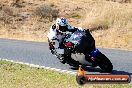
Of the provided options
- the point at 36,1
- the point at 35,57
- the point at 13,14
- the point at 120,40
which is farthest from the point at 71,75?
the point at 36,1

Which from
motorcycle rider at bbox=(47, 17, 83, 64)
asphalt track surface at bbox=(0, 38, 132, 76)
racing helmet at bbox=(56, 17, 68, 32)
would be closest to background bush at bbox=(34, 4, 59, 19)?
asphalt track surface at bbox=(0, 38, 132, 76)

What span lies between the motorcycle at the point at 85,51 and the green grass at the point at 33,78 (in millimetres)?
1074

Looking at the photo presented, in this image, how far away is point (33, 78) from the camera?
10117 mm

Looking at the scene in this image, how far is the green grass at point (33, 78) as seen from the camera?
9.21 m

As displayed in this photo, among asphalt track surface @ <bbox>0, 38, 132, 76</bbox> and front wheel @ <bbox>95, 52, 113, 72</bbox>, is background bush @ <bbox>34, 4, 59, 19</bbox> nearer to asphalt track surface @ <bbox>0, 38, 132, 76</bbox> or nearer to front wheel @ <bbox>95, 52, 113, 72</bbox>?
asphalt track surface @ <bbox>0, 38, 132, 76</bbox>

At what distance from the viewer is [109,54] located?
51.1 feet

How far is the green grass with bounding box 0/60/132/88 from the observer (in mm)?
9211

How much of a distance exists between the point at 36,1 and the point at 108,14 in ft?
45.5

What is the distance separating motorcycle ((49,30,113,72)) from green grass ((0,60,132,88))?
1074 millimetres

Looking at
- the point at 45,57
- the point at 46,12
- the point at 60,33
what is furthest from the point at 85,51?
the point at 46,12

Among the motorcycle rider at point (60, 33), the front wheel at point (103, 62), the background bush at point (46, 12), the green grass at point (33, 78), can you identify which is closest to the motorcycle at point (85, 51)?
the front wheel at point (103, 62)

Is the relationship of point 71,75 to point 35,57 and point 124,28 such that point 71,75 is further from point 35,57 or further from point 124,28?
point 124,28

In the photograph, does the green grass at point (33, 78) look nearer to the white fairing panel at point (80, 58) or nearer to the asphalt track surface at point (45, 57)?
the white fairing panel at point (80, 58)

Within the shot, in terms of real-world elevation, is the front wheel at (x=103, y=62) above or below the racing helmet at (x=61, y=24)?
below
